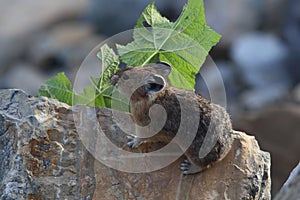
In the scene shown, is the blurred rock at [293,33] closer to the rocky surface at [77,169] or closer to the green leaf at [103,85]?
the green leaf at [103,85]

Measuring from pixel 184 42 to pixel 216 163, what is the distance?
4.67 feet

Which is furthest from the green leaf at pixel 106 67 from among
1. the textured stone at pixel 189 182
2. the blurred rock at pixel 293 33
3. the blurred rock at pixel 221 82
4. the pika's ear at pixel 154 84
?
the blurred rock at pixel 293 33

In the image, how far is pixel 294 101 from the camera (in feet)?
64.3

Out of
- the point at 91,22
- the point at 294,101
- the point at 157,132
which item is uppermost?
the point at 91,22

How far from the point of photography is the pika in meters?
7.32

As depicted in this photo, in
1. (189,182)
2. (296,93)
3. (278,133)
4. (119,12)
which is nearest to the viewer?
(189,182)

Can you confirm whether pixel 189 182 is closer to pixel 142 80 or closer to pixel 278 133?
pixel 142 80

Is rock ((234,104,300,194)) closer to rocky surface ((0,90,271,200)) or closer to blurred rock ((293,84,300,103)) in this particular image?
blurred rock ((293,84,300,103))

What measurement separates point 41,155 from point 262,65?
17.3 metres

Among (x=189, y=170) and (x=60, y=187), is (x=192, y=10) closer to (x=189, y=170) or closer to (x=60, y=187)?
(x=189, y=170)

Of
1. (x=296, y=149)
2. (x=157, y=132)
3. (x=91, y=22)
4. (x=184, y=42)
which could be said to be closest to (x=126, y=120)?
(x=157, y=132)

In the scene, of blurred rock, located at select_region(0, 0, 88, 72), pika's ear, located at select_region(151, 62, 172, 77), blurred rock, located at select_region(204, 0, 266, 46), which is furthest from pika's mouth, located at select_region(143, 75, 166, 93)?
blurred rock, located at select_region(0, 0, 88, 72)

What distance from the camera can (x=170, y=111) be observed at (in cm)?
752

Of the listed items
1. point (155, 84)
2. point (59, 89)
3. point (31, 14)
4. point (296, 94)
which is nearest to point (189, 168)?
point (155, 84)
